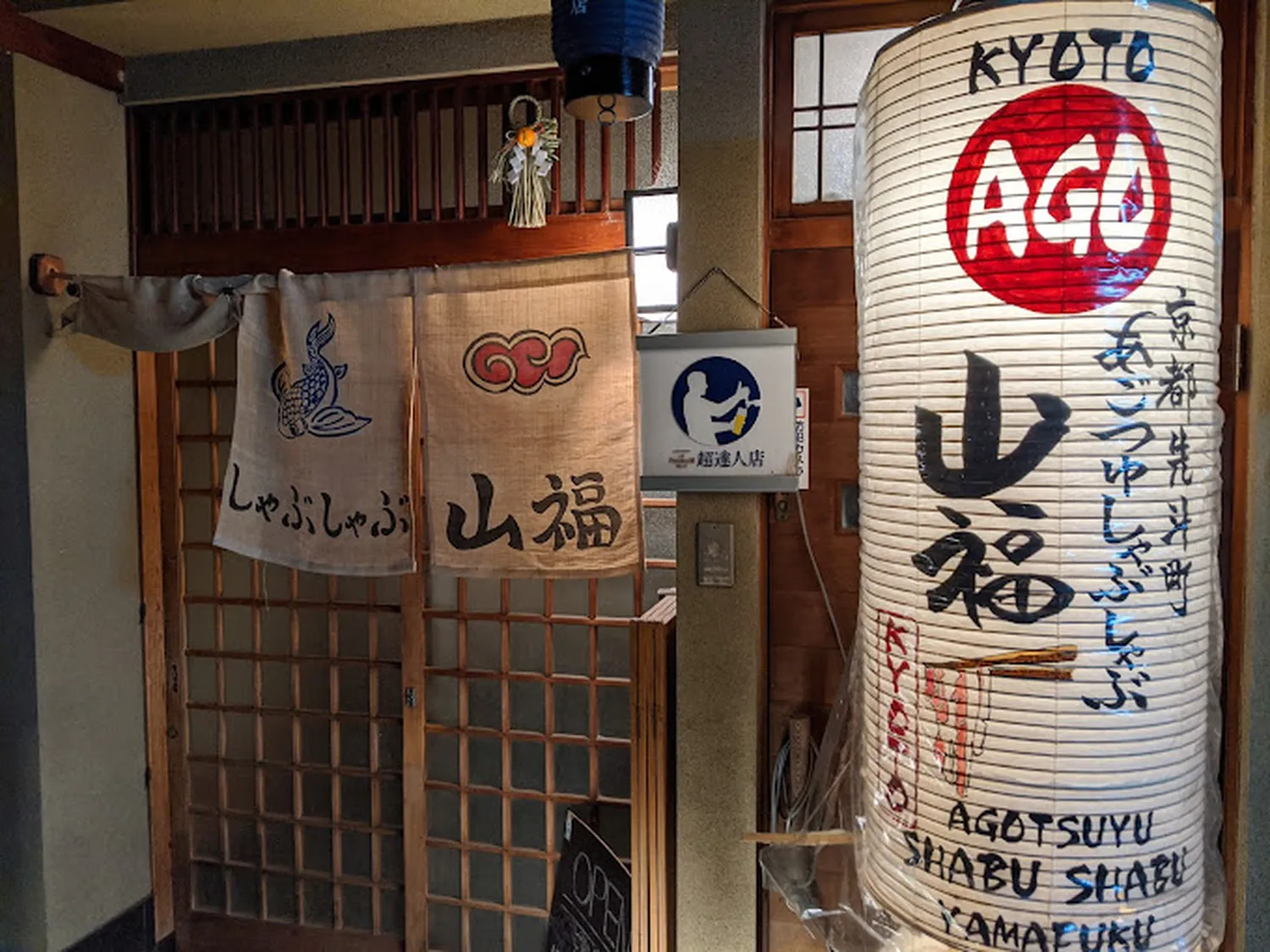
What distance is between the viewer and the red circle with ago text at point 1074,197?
2002mm

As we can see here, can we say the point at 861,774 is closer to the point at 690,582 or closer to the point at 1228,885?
the point at 690,582

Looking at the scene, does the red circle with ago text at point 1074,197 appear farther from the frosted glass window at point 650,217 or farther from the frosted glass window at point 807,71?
the frosted glass window at point 650,217

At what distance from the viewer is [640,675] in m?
3.55

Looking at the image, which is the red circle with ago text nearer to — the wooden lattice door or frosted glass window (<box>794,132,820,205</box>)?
A: frosted glass window (<box>794,132,820,205</box>)

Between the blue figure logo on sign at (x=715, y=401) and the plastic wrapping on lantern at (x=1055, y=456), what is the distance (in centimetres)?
113

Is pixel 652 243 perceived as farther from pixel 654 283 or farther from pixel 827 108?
pixel 827 108

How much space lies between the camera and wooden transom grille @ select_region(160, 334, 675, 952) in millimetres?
4293

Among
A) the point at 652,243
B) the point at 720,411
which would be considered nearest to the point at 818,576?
the point at 720,411

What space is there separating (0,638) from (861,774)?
3.93 m

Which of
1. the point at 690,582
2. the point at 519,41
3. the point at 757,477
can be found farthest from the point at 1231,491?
the point at 519,41

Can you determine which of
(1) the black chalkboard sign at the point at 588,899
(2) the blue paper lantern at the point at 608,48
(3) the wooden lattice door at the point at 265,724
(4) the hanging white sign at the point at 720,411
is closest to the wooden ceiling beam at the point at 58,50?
(3) the wooden lattice door at the point at 265,724

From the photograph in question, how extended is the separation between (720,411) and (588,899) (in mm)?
2226

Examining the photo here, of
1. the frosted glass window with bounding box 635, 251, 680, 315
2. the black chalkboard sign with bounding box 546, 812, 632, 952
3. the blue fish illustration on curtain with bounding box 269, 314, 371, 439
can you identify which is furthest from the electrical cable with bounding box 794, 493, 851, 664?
the blue fish illustration on curtain with bounding box 269, 314, 371, 439

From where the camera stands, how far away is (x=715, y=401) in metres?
3.39
